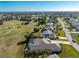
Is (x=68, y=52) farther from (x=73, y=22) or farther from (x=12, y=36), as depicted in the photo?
(x=12, y=36)

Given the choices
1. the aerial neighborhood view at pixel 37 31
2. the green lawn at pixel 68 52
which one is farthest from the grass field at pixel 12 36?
the green lawn at pixel 68 52

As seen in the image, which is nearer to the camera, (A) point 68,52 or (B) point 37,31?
(A) point 68,52

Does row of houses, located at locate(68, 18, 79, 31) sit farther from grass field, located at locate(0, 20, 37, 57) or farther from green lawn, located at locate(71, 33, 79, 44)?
grass field, located at locate(0, 20, 37, 57)

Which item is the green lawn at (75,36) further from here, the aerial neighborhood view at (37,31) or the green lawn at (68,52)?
the green lawn at (68,52)

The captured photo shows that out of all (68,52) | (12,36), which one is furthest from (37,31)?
(68,52)

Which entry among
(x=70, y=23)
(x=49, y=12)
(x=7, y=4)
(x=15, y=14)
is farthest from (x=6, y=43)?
(x=70, y=23)

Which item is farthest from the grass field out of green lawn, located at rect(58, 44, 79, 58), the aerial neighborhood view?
green lawn, located at rect(58, 44, 79, 58)

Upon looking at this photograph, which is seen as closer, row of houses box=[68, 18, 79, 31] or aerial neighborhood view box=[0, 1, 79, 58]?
aerial neighborhood view box=[0, 1, 79, 58]
